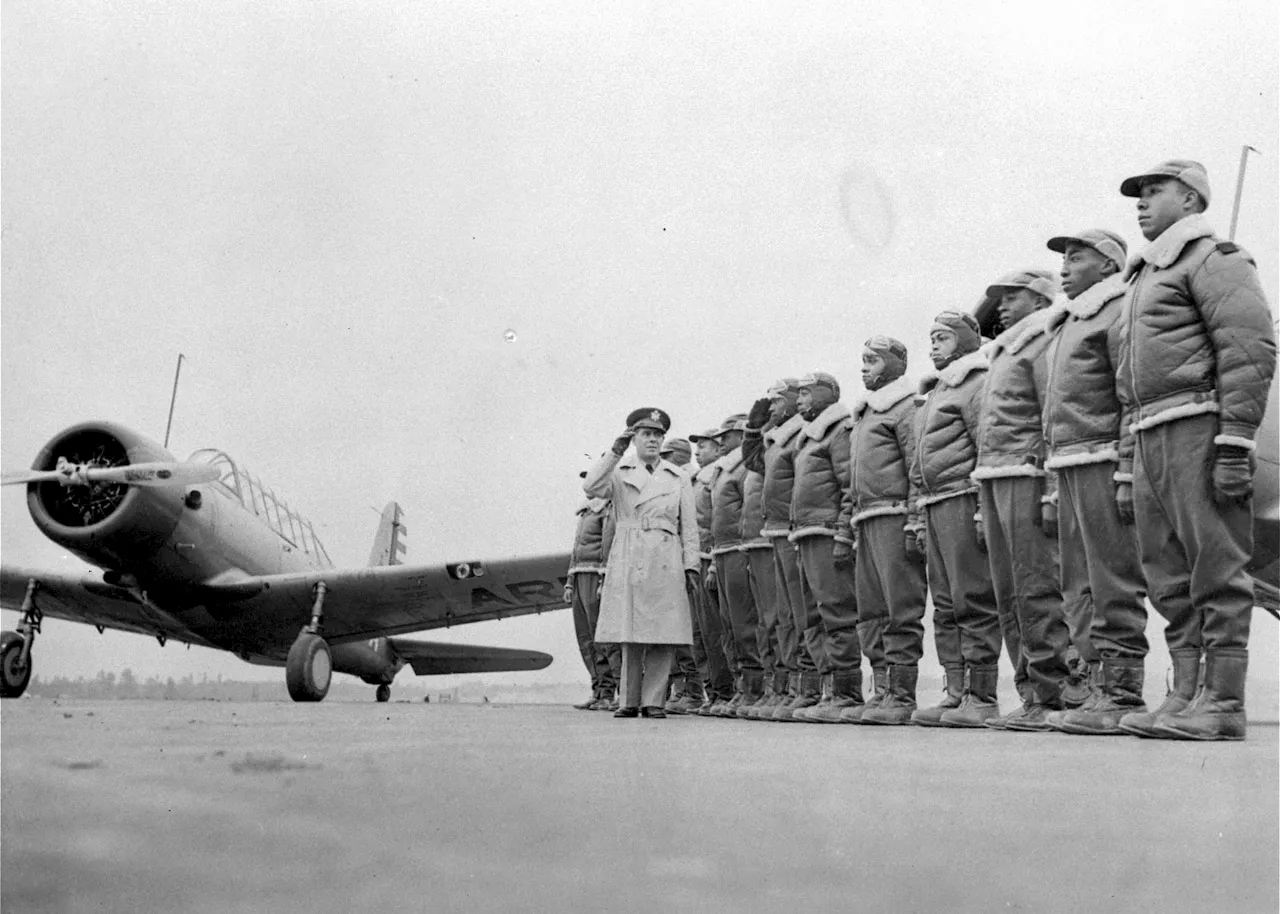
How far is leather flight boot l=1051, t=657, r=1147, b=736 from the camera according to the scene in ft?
13.9

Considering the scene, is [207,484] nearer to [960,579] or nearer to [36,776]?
[960,579]

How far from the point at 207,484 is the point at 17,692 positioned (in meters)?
2.87

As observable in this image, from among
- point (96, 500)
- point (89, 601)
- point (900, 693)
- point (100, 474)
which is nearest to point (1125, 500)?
point (900, 693)

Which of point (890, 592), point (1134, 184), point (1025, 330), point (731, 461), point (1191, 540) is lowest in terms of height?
point (890, 592)

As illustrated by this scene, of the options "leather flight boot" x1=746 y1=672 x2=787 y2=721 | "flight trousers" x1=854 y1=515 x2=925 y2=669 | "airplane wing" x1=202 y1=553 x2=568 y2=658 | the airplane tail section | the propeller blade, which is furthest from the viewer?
the airplane tail section

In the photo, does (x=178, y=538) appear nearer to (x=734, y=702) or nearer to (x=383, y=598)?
(x=383, y=598)

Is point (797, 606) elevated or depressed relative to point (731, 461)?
depressed

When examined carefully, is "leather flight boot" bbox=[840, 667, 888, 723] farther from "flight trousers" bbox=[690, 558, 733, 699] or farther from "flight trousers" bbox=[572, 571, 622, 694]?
"flight trousers" bbox=[572, 571, 622, 694]

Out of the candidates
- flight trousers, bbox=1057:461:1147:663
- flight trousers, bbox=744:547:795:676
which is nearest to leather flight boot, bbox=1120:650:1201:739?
flight trousers, bbox=1057:461:1147:663

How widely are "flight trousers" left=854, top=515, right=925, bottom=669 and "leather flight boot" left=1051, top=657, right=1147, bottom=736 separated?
1.57m

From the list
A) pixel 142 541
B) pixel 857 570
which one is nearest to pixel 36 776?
pixel 857 570

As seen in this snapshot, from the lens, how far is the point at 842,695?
21.2 feet

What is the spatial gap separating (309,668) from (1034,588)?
28.2ft

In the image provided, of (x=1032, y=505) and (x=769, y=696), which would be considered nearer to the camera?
(x=1032, y=505)
